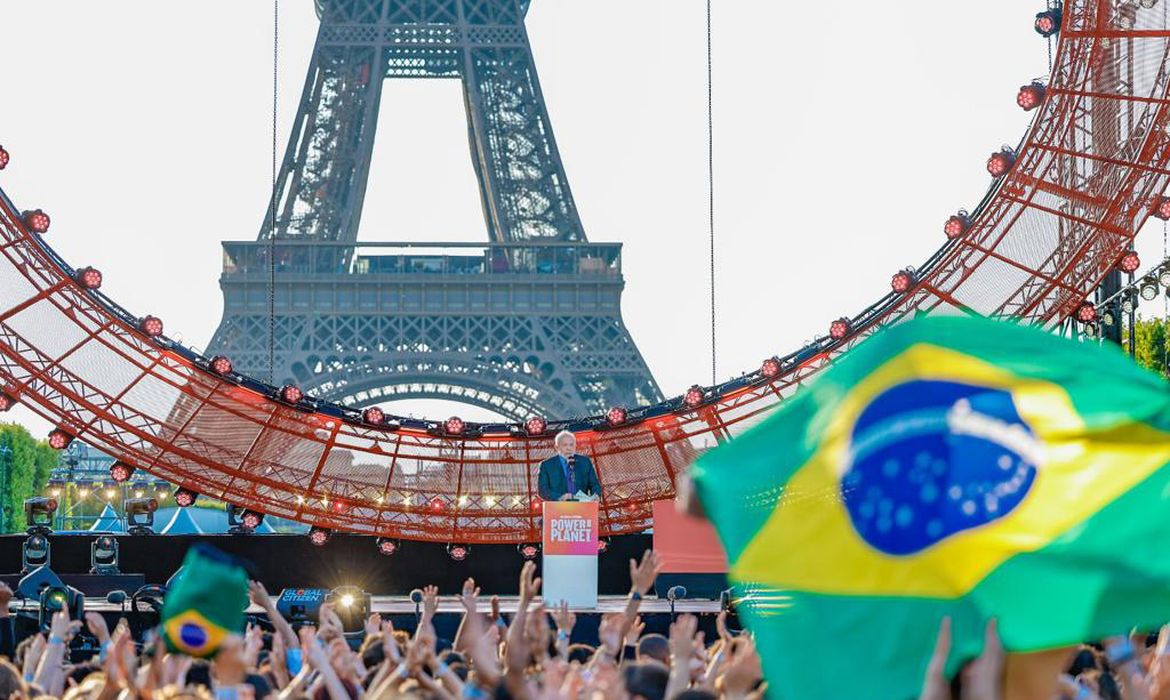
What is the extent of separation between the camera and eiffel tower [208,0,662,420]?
68.8 meters

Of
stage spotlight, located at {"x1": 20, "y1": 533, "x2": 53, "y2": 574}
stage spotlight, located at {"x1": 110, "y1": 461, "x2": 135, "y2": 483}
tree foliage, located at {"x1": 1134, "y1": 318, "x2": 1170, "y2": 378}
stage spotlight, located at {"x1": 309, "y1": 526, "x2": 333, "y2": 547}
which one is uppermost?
tree foliage, located at {"x1": 1134, "y1": 318, "x2": 1170, "y2": 378}

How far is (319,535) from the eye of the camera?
23188 mm

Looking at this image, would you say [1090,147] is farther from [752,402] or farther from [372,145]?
[372,145]

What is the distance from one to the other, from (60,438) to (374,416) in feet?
11.2

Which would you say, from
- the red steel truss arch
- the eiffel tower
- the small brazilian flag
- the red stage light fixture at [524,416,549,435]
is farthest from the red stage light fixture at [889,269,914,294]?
the eiffel tower

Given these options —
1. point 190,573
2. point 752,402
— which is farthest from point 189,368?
point 190,573

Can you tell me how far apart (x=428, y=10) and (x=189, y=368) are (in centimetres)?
5641

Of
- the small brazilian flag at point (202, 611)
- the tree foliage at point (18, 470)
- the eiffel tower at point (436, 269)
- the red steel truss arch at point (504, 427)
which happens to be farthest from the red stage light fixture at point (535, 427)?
the tree foliage at point (18, 470)

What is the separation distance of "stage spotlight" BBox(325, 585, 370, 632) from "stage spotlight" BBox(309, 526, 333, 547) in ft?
16.1

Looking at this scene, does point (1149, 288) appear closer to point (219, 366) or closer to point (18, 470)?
point (219, 366)

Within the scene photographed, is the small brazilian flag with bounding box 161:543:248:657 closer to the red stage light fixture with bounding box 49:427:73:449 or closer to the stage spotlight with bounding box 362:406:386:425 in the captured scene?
the red stage light fixture with bounding box 49:427:73:449

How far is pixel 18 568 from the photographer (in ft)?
78.1

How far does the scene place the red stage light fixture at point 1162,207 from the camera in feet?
69.4

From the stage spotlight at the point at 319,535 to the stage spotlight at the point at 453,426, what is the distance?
1.74 metres
